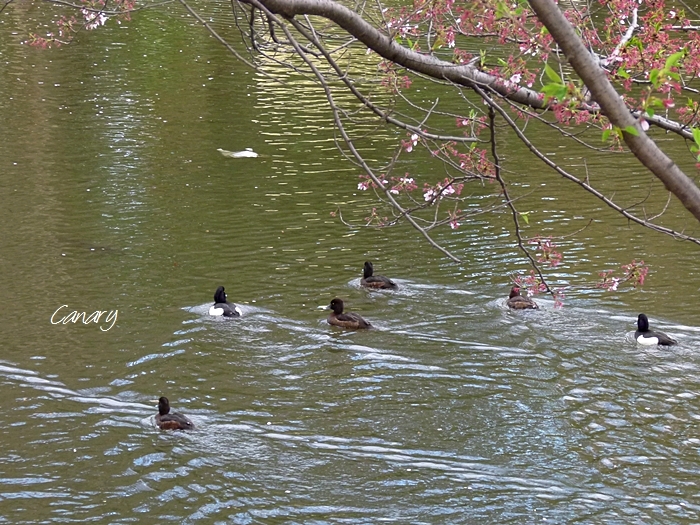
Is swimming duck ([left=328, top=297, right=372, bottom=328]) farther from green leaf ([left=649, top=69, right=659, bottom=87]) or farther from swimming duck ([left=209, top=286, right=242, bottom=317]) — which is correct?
green leaf ([left=649, top=69, right=659, bottom=87])

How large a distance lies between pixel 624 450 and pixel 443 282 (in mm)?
4933

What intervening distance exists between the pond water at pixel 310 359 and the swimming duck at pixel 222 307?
6.7 inches

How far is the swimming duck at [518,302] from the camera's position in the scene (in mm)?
13109

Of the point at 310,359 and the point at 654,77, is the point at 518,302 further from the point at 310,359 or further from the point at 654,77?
the point at 654,77

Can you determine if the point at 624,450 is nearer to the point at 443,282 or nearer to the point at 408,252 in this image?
the point at 443,282

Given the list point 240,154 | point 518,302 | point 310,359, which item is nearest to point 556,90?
point 310,359

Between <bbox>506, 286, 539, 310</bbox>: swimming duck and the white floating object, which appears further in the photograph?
the white floating object

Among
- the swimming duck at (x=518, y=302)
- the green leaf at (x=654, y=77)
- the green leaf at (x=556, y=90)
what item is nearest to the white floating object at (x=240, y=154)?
the swimming duck at (x=518, y=302)

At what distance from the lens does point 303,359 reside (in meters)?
11.9

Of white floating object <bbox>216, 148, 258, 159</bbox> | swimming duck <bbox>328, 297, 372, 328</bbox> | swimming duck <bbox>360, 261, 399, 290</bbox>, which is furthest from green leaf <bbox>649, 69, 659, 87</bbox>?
white floating object <bbox>216, 148, 258, 159</bbox>

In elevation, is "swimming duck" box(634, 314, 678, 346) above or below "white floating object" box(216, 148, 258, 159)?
below

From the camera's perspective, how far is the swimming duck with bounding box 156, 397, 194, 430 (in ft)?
32.6

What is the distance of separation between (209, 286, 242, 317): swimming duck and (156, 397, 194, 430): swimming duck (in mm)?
2773

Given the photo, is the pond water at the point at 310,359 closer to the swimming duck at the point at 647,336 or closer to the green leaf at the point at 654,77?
the swimming duck at the point at 647,336
